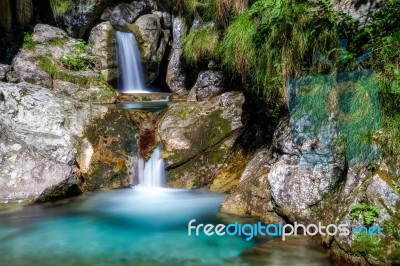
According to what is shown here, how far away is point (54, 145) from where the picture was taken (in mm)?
6395

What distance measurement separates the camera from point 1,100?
21.3 ft

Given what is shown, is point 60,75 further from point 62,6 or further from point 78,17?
point 62,6

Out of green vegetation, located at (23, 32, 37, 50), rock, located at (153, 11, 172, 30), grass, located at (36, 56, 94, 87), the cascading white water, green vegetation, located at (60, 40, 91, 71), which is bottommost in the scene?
the cascading white water

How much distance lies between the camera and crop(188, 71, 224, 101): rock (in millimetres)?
8275

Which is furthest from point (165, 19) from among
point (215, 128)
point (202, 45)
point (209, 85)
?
point (215, 128)

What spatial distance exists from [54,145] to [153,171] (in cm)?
174

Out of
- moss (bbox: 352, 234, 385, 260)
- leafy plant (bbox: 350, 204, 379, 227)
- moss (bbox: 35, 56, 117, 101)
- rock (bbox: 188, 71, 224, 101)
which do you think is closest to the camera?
moss (bbox: 352, 234, 385, 260)

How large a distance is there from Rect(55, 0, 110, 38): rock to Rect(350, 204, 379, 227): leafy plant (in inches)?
414

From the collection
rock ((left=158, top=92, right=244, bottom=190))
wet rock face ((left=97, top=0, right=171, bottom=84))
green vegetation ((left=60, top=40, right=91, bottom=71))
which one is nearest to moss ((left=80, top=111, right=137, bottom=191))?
rock ((left=158, top=92, right=244, bottom=190))

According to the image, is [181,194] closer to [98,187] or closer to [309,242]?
[98,187]

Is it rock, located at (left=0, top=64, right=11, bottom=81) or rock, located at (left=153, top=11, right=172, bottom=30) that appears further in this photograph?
rock, located at (left=153, top=11, right=172, bottom=30)

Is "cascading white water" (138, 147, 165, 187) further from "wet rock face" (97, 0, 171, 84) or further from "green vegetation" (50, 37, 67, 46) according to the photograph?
"green vegetation" (50, 37, 67, 46)

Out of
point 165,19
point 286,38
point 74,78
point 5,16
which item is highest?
point 165,19

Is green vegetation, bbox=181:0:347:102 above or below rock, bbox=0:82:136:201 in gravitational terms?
above
